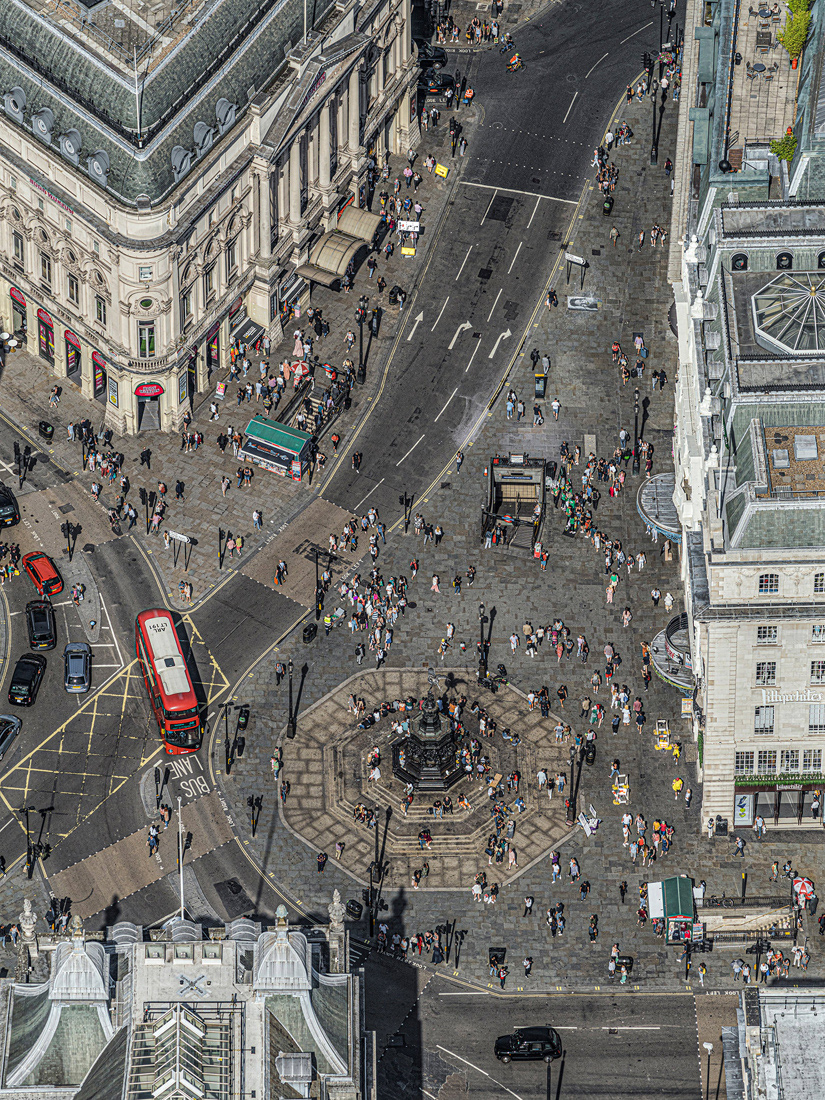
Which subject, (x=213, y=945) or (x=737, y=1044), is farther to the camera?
(x=737, y=1044)

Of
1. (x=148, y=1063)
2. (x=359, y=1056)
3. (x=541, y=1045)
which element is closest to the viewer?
(x=148, y=1063)

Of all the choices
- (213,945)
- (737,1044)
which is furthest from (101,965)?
(737,1044)

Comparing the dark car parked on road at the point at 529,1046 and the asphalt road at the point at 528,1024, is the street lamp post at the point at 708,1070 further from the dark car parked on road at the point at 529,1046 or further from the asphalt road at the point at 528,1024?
the dark car parked on road at the point at 529,1046

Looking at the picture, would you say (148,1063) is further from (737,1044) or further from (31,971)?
(737,1044)

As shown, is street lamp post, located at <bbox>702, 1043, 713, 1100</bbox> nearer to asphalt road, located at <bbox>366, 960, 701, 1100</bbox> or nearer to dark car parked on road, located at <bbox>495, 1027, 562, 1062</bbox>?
asphalt road, located at <bbox>366, 960, 701, 1100</bbox>

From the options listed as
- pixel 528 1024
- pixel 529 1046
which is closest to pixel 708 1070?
pixel 529 1046

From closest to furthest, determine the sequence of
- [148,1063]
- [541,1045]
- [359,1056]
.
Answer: [148,1063] → [359,1056] → [541,1045]

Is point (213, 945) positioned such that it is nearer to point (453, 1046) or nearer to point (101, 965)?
point (101, 965)

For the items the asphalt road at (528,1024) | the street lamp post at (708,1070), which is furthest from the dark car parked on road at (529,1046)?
the street lamp post at (708,1070)
